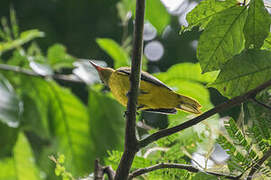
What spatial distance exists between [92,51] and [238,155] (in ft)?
15.3

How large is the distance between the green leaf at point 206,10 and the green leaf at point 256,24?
63 mm

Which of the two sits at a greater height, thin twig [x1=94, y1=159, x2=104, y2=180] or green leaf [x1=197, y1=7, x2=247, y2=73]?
green leaf [x1=197, y1=7, x2=247, y2=73]

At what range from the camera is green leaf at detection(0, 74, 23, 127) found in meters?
1.92

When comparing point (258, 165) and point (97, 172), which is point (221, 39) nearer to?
point (258, 165)

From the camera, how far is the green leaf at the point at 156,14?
47.4 inches

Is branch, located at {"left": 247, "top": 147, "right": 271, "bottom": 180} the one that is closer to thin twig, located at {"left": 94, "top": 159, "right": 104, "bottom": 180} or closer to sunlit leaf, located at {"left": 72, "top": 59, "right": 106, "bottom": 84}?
thin twig, located at {"left": 94, "top": 159, "right": 104, "bottom": 180}

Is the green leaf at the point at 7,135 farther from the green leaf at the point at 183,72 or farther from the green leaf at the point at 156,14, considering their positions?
the green leaf at the point at 156,14

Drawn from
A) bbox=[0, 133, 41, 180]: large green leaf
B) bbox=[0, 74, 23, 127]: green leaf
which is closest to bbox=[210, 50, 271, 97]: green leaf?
bbox=[0, 74, 23, 127]: green leaf

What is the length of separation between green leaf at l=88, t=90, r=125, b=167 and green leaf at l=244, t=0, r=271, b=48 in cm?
125

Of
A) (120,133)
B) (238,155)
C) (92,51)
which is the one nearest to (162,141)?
(238,155)

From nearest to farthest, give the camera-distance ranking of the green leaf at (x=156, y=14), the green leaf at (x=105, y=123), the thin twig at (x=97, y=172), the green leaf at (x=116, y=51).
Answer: the thin twig at (x=97, y=172), the green leaf at (x=156, y=14), the green leaf at (x=105, y=123), the green leaf at (x=116, y=51)

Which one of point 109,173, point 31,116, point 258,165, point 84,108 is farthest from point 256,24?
point 31,116

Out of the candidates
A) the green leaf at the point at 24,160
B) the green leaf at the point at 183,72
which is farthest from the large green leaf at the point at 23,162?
the green leaf at the point at 183,72

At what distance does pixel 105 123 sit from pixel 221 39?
127cm
